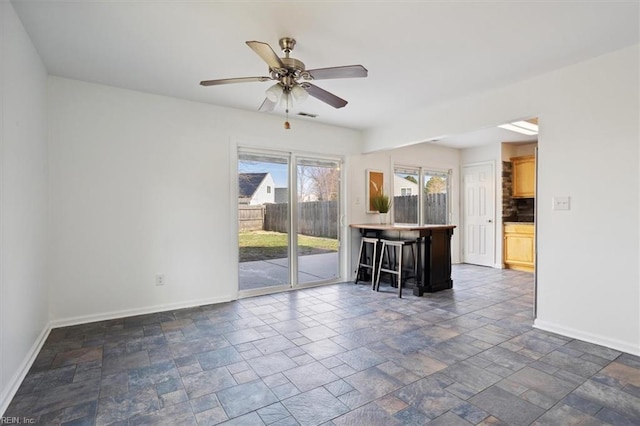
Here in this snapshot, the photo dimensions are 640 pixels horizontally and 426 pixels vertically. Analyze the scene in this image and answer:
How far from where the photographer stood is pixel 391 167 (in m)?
6.01

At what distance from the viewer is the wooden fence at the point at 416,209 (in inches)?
247

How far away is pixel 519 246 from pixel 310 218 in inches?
159

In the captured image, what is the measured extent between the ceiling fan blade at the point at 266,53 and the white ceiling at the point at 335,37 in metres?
0.32

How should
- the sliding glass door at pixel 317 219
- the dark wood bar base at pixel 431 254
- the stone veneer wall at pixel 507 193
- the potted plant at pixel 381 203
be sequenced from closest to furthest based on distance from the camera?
1. the dark wood bar base at pixel 431 254
2. the sliding glass door at pixel 317 219
3. the potted plant at pixel 381 203
4. the stone veneer wall at pixel 507 193

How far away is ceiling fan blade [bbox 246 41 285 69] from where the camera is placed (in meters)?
1.92

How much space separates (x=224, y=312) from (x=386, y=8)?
10.8 feet

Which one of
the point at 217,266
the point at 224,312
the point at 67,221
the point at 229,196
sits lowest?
the point at 224,312

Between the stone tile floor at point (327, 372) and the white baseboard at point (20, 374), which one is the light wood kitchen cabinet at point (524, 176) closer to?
the stone tile floor at point (327, 372)

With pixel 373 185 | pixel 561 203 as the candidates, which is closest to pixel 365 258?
pixel 373 185

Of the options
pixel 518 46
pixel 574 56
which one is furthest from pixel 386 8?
pixel 574 56

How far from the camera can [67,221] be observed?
3303 millimetres

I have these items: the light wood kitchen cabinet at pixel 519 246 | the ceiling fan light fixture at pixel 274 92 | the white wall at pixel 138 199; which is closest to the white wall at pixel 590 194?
the ceiling fan light fixture at pixel 274 92

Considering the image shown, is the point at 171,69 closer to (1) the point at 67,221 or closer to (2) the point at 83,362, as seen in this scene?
(1) the point at 67,221

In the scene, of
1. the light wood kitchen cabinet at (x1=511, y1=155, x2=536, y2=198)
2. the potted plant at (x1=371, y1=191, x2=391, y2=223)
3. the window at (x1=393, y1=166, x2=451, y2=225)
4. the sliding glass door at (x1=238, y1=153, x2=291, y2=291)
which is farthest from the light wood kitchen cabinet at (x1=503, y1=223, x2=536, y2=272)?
the sliding glass door at (x1=238, y1=153, x2=291, y2=291)
